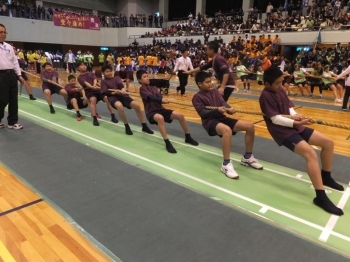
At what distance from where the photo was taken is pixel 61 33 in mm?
24062

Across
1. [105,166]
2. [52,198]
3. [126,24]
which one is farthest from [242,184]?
[126,24]

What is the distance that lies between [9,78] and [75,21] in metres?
20.2

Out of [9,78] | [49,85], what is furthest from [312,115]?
[9,78]

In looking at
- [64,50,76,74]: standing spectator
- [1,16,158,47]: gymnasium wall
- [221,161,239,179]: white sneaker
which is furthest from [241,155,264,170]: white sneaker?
[1,16,158,47]: gymnasium wall

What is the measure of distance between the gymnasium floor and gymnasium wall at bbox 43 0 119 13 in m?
25.0

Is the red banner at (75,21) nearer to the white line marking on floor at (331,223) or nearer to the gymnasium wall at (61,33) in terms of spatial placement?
the gymnasium wall at (61,33)

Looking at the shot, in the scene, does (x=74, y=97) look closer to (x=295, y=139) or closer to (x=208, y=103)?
(x=208, y=103)

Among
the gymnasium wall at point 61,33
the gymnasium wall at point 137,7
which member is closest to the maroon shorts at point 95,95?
the gymnasium wall at point 61,33

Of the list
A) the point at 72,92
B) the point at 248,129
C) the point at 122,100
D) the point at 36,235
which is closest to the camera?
the point at 36,235

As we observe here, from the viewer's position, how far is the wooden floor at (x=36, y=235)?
2084mm

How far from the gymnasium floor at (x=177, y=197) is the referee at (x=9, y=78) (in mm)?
398

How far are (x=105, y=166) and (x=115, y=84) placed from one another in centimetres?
244

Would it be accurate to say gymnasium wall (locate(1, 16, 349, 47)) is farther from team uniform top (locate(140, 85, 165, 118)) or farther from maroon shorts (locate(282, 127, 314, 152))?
maroon shorts (locate(282, 127, 314, 152))

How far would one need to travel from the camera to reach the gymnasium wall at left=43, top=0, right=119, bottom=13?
2604 cm
